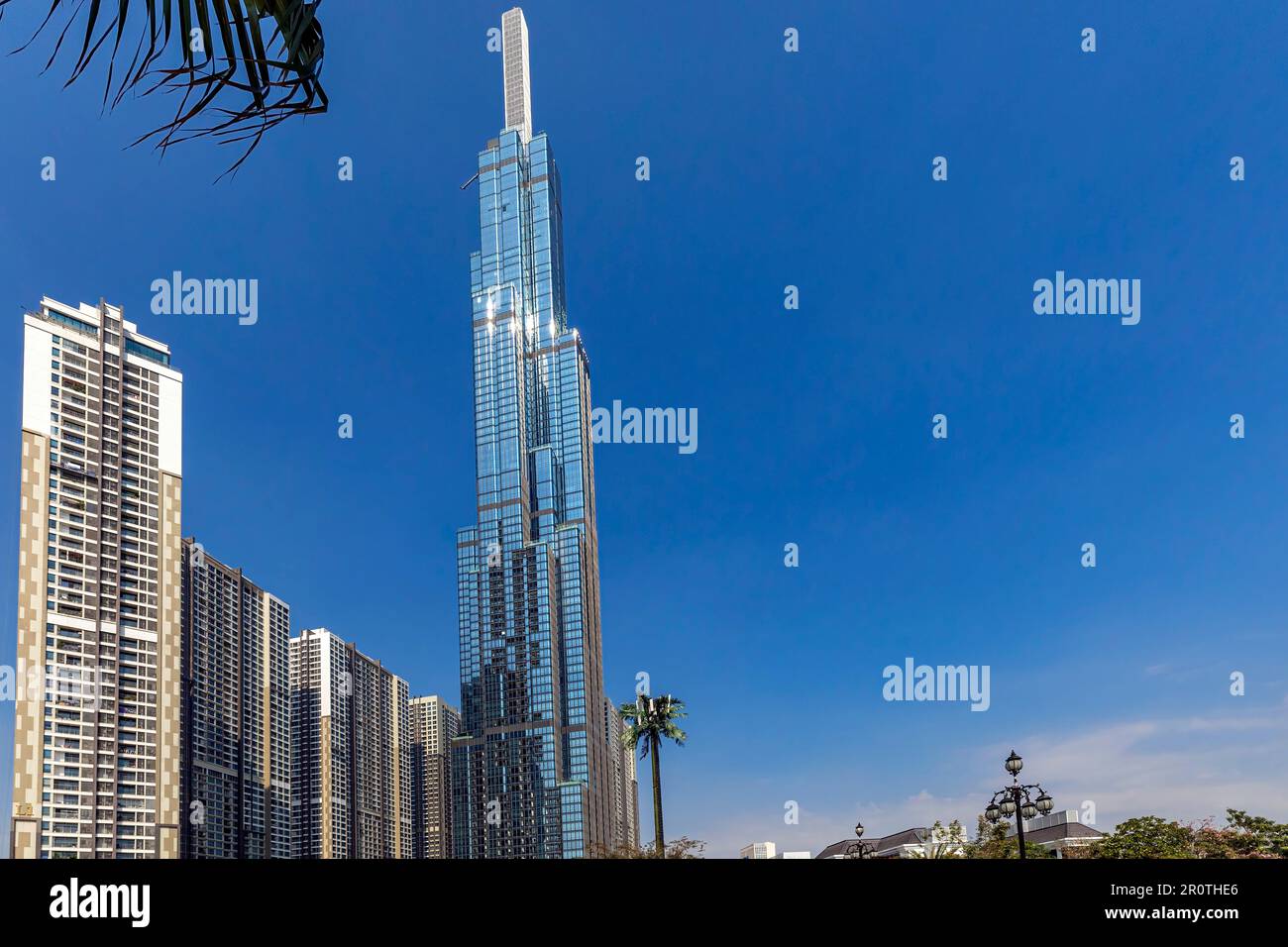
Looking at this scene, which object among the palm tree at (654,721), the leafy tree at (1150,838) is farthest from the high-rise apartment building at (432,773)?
the leafy tree at (1150,838)

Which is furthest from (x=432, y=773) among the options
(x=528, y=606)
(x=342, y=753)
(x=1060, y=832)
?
(x=1060, y=832)

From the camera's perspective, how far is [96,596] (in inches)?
3482

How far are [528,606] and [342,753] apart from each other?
42146mm

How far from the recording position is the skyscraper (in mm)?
166125

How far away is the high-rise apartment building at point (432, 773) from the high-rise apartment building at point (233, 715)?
46428mm

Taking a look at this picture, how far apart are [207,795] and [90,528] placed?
106 feet

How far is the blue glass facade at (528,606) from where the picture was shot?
166000mm

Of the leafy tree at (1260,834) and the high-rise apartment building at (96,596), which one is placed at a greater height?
the high-rise apartment building at (96,596)

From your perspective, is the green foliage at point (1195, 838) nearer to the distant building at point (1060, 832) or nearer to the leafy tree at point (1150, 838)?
the leafy tree at point (1150, 838)

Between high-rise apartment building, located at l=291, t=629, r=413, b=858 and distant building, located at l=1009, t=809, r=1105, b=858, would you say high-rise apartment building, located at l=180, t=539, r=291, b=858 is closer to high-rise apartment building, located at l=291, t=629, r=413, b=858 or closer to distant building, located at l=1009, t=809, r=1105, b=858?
high-rise apartment building, located at l=291, t=629, r=413, b=858

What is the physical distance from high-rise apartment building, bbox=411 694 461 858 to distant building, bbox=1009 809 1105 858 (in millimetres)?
118471
